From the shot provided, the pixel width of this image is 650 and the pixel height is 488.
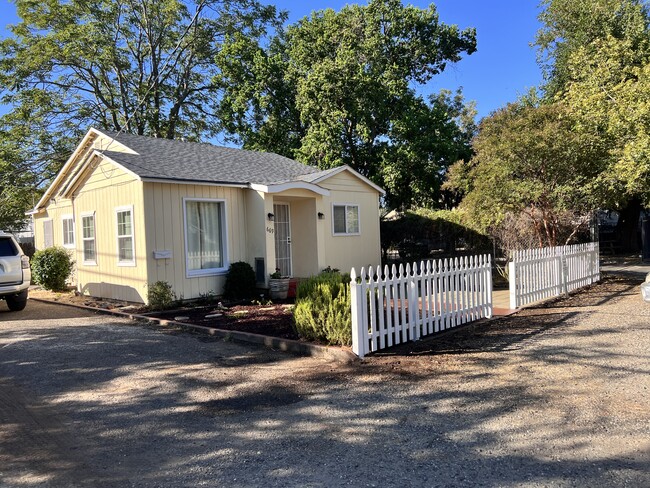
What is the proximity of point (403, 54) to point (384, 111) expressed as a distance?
4.10 meters

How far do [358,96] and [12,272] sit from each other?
52.6ft

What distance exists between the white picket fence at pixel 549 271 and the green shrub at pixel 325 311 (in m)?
4.17

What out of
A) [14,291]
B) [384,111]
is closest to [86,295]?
[14,291]

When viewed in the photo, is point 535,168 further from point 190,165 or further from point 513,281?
point 190,165

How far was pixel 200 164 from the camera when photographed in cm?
1376

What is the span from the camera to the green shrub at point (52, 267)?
14797 millimetres

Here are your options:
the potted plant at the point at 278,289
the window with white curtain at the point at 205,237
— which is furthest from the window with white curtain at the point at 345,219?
the window with white curtain at the point at 205,237

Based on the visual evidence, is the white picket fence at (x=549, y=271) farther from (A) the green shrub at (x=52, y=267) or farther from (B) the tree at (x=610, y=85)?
(A) the green shrub at (x=52, y=267)

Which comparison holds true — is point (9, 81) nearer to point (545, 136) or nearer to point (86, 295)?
point (86, 295)

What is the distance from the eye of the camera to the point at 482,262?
347 inches

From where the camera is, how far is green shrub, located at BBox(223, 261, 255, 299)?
1239 cm

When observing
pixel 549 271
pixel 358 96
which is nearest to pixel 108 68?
pixel 358 96

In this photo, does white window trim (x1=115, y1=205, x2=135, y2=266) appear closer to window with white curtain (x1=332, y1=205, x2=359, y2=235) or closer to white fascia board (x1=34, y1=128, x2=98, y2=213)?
white fascia board (x1=34, y1=128, x2=98, y2=213)

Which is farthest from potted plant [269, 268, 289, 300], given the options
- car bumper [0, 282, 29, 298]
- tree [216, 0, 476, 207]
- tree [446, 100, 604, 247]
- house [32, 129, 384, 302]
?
tree [216, 0, 476, 207]
